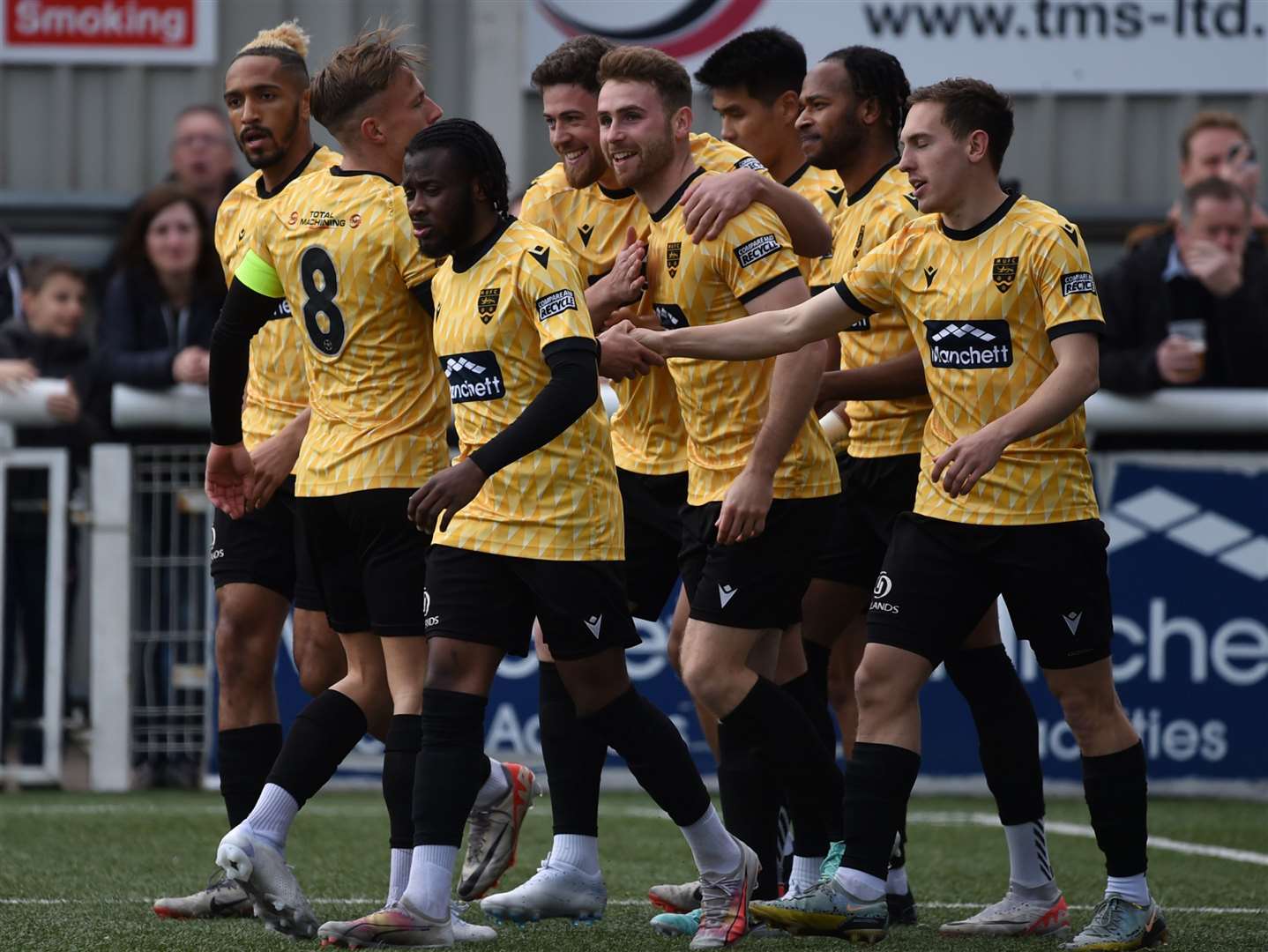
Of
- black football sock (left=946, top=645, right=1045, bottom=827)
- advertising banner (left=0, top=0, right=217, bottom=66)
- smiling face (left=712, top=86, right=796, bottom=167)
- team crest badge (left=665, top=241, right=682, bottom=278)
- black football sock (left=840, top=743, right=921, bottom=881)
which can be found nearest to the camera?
black football sock (left=840, top=743, right=921, bottom=881)

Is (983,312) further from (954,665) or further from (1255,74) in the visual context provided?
(1255,74)

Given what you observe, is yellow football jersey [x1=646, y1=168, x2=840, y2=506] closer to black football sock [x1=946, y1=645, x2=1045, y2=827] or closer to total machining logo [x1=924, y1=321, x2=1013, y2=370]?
total machining logo [x1=924, y1=321, x2=1013, y2=370]

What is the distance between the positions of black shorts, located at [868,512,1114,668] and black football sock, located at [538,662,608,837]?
88 cm

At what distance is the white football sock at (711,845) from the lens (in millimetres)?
4609

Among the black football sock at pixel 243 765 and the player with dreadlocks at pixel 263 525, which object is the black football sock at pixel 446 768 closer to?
the player with dreadlocks at pixel 263 525

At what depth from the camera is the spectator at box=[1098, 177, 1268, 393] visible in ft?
28.3

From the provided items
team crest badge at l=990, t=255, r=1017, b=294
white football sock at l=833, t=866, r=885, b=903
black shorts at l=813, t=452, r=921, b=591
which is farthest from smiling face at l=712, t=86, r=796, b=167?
white football sock at l=833, t=866, r=885, b=903

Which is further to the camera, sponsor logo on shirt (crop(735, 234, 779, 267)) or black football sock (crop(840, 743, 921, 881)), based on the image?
sponsor logo on shirt (crop(735, 234, 779, 267))

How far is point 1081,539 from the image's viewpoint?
4.63 metres

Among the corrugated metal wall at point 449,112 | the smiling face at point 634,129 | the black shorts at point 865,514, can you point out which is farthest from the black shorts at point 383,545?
the corrugated metal wall at point 449,112

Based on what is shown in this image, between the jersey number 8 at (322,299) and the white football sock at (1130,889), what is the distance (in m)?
2.15

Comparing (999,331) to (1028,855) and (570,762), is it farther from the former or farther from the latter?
(570,762)

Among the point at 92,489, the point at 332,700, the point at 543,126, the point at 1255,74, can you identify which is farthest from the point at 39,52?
the point at 332,700

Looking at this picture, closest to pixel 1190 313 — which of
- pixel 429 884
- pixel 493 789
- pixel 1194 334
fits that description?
pixel 1194 334
